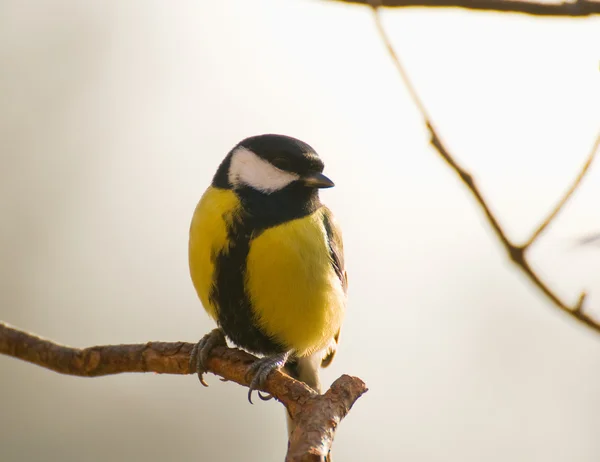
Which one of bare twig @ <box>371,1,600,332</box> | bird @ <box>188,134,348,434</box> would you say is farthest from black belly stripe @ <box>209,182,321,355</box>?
bare twig @ <box>371,1,600,332</box>

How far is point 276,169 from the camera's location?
3307 mm

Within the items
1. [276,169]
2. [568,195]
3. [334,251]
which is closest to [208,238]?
[276,169]

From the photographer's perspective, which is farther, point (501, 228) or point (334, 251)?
point (334, 251)

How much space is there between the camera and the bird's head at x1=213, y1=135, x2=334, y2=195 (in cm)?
325

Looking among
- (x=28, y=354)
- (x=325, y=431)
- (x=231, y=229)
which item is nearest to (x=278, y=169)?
(x=231, y=229)

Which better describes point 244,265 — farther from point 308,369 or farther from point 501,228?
point 501,228

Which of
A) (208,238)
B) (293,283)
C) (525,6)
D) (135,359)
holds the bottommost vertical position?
(135,359)

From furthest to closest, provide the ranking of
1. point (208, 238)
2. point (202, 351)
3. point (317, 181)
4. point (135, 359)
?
point (317, 181) → point (208, 238) → point (202, 351) → point (135, 359)

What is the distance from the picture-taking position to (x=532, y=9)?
1110mm

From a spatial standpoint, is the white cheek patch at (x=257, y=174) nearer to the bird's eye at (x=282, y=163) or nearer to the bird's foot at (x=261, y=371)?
the bird's eye at (x=282, y=163)

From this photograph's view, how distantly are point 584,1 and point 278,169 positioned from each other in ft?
7.29

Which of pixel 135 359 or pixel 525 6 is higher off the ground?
pixel 525 6

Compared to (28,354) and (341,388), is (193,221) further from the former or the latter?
(341,388)

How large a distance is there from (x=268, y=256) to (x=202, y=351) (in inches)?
17.8
